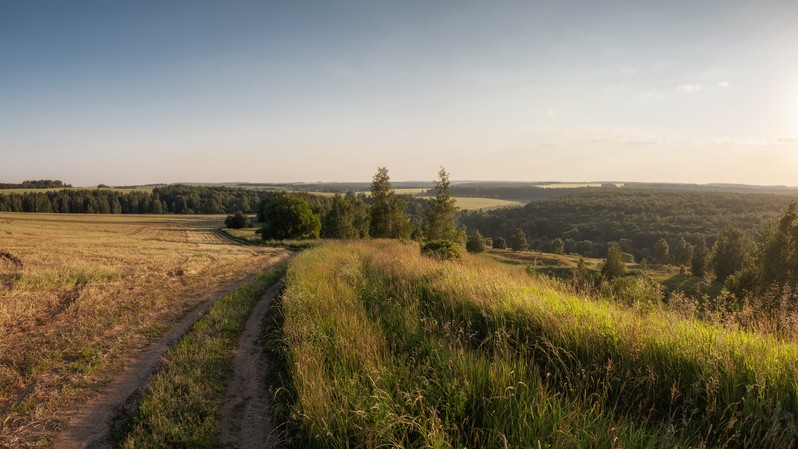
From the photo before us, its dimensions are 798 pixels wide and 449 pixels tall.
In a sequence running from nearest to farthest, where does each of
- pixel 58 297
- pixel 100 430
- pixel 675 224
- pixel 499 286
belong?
pixel 100 430
pixel 499 286
pixel 58 297
pixel 675 224

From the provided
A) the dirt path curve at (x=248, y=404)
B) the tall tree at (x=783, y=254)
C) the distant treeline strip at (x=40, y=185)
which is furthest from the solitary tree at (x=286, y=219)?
the distant treeline strip at (x=40, y=185)

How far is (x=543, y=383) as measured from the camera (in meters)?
4.88

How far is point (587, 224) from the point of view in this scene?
4857 inches

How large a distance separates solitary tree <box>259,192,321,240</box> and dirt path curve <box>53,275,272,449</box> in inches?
2033

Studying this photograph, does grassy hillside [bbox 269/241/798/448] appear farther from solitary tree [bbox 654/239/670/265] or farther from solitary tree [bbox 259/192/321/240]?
solitary tree [bbox 654/239/670/265]

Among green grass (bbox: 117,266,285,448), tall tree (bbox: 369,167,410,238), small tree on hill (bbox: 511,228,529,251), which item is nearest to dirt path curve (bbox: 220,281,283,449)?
green grass (bbox: 117,266,285,448)

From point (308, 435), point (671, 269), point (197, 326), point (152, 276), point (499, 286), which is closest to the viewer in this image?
point (308, 435)

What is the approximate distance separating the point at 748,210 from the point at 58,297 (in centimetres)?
16224

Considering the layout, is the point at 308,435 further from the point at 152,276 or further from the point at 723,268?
the point at 723,268

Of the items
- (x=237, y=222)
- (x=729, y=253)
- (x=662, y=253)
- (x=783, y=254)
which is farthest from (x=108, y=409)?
(x=662, y=253)

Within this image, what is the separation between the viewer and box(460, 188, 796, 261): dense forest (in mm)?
101375

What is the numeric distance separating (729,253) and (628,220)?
214ft

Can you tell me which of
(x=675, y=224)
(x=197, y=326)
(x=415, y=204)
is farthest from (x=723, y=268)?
(x=415, y=204)

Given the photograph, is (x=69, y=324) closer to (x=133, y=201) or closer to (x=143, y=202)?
(x=133, y=201)
